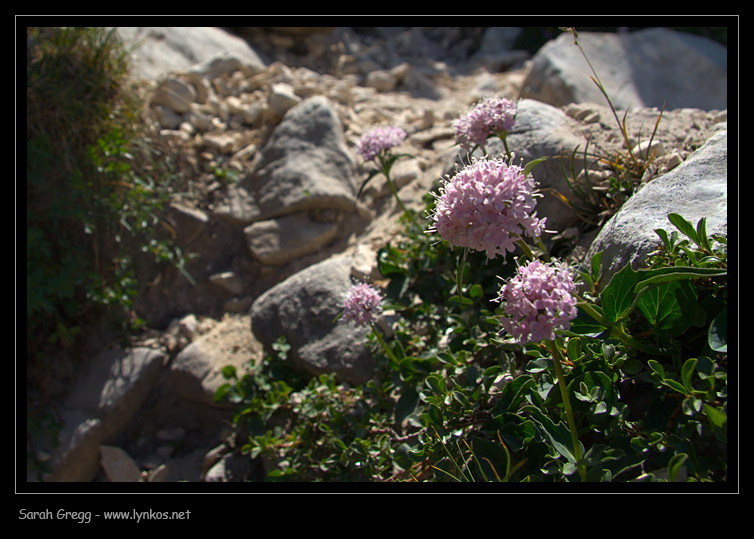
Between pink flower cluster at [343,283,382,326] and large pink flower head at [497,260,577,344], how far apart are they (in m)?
1.00

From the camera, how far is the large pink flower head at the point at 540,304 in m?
1.47

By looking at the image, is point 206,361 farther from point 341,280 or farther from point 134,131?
point 134,131

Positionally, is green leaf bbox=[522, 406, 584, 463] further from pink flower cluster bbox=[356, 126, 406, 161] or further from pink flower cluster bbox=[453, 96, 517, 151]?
pink flower cluster bbox=[356, 126, 406, 161]

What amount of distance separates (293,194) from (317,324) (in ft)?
3.71

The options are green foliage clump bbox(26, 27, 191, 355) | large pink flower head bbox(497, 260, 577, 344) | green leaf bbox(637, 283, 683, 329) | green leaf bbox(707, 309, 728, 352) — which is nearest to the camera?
large pink flower head bbox(497, 260, 577, 344)

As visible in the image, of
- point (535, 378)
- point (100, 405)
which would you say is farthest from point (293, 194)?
point (535, 378)

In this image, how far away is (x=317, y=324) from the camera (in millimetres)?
3199

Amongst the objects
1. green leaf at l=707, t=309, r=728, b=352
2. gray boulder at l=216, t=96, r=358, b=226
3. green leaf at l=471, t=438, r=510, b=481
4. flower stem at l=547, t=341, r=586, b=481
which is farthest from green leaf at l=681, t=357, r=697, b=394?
gray boulder at l=216, t=96, r=358, b=226

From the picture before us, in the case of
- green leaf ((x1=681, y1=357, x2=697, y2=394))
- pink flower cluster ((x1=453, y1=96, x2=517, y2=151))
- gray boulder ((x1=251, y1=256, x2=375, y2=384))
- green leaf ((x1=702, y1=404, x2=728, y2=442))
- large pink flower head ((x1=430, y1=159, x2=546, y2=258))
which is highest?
pink flower cluster ((x1=453, y1=96, x2=517, y2=151))

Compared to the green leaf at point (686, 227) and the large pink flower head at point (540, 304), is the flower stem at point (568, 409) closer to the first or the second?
the large pink flower head at point (540, 304)

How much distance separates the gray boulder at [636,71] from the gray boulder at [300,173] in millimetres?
1832

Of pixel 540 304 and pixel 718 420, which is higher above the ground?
pixel 540 304

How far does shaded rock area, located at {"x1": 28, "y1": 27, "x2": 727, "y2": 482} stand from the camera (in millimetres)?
2930

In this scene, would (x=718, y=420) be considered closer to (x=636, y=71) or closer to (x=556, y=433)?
(x=556, y=433)
